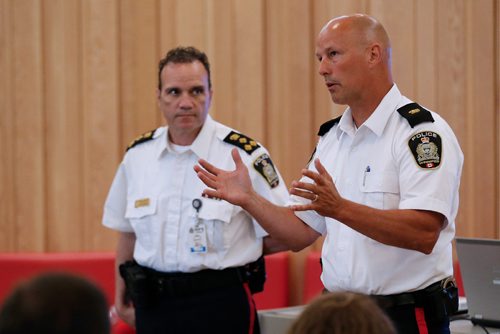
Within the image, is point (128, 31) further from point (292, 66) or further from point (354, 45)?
point (354, 45)

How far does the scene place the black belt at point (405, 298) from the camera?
2.40m

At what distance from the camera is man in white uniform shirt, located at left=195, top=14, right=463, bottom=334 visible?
91.5 inches

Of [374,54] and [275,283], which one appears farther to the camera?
[275,283]

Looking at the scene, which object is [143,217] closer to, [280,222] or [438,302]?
[280,222]

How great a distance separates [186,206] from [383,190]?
998 millimetres

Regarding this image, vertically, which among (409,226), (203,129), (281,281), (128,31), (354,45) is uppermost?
(128,31)

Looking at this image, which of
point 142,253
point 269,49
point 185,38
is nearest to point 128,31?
point 185,38

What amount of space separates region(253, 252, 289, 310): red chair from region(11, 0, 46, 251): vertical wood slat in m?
1.38

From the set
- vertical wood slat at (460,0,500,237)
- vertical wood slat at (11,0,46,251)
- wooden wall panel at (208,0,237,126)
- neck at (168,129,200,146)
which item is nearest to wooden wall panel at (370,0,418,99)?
vertical wood slat at (460,0,500,237)

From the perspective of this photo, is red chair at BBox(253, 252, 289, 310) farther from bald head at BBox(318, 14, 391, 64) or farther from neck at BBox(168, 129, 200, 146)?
bald head at BBox(318, 14, 391, 64)

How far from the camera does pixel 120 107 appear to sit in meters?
4.89

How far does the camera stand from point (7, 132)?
4.93 meters

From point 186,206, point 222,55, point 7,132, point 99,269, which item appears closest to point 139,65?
point 222,55

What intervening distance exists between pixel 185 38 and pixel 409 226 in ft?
9.08
